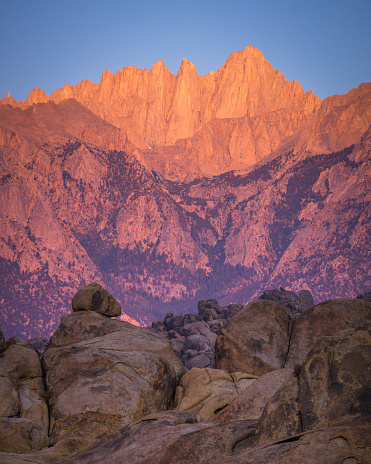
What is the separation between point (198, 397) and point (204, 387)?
1.77ft

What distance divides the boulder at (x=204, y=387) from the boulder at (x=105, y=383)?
2.18 ft

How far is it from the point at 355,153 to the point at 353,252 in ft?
131

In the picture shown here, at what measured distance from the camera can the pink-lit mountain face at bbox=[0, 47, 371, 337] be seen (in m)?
140

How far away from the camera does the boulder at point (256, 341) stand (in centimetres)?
2255

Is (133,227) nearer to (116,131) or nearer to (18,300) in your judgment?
(116,131)

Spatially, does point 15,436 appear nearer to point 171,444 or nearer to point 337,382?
point 171,444

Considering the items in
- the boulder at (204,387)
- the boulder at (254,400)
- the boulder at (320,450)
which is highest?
the boulder at (204,387)

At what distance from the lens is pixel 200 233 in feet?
586

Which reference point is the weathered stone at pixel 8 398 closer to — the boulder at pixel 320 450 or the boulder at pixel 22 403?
the boulder at pixel 22 403

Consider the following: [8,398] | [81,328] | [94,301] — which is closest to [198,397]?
[8,398]

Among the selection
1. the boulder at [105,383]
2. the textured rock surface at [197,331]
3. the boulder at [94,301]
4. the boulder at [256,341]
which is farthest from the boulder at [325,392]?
the textured rock surface at [197,331]

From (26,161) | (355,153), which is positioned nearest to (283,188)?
(355,153)

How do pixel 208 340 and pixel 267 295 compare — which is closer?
pixel 208 340

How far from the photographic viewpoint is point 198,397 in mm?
18797
